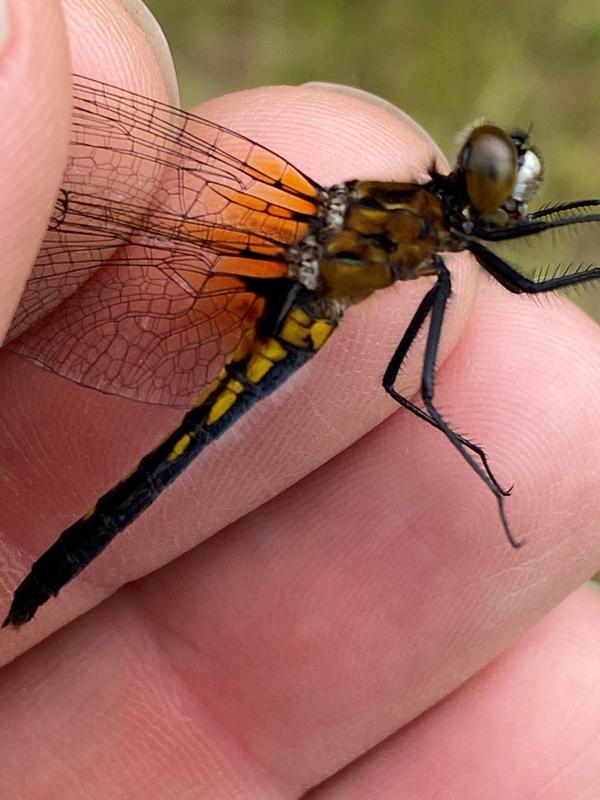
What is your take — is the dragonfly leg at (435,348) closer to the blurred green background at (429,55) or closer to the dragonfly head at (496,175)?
the dragonfly head at (496,175)

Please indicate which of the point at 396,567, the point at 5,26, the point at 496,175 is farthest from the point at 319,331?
the point at 5,26

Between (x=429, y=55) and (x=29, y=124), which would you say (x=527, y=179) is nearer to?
(x=29, y=124)

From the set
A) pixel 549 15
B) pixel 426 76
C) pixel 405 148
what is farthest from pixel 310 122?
pixel 549 15

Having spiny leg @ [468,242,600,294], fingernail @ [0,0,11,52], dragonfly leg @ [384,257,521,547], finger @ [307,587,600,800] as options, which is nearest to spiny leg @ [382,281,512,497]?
dragonfly leg @ [384,257,521,547]

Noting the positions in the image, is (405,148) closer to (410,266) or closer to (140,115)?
(410,266)

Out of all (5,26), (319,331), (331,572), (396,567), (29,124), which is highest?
(5,26)
